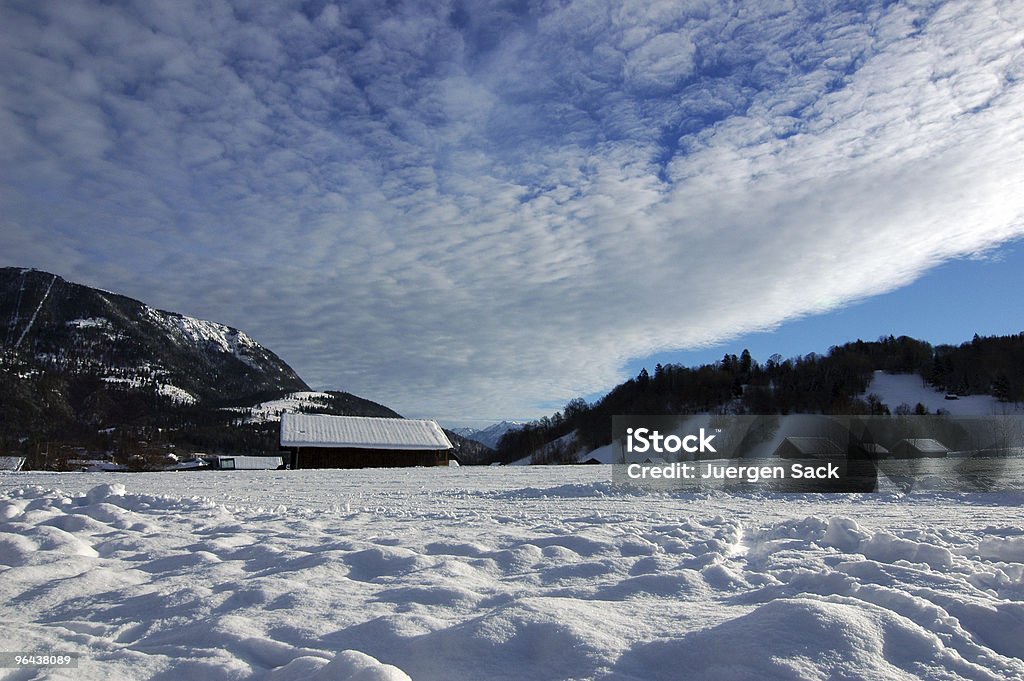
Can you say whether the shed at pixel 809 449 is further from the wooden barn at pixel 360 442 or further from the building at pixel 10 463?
the building at pixel 10 463

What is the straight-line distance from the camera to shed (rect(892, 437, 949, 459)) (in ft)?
68.1

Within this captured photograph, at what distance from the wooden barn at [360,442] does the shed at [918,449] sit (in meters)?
31.2

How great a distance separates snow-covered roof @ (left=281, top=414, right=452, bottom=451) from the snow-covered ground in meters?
34.7

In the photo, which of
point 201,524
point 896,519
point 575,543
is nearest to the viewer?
point 575,543

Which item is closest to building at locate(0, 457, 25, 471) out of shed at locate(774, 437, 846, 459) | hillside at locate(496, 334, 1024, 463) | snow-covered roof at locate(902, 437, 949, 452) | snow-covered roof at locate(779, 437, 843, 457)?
shed at locate(774, 437, 846, 459)

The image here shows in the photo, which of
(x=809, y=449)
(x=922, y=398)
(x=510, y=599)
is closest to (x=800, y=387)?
(x=922, y=398)

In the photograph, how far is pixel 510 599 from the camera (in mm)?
4414

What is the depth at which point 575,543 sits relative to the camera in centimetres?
648

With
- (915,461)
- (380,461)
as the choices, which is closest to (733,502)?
(915,461)

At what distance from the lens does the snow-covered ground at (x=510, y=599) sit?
3043 mm

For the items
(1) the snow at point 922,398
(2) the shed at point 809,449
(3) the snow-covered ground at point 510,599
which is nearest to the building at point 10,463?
(3) the snow-covered ground at point 510,599

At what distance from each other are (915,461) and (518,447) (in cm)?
9691

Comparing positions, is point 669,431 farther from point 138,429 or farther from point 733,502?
point 138,429

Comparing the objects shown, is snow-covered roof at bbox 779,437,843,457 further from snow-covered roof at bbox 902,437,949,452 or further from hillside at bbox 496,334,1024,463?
hillside at bbox 496,334,1024,463
